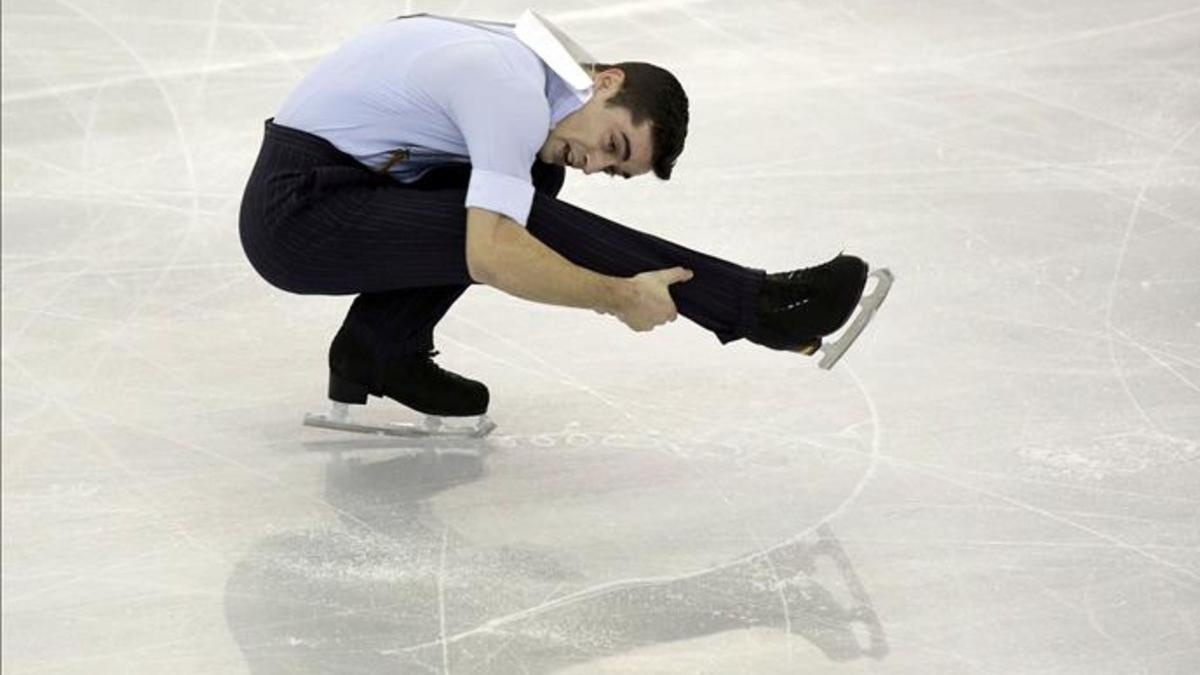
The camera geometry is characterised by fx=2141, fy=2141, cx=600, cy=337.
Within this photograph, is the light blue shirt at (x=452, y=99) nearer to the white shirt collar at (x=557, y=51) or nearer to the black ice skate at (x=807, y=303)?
the white shirt collar at (x=557, y=51)

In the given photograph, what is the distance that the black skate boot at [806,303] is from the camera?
339 centimetres

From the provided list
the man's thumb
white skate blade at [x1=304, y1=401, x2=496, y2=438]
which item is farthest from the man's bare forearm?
white skate blade at [x1=304, y1=401, x2=496, y2=438]

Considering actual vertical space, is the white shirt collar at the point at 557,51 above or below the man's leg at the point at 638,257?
above

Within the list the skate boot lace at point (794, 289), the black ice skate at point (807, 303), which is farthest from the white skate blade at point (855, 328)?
the skate boot lace at point (794, 289)

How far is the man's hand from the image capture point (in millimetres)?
3287

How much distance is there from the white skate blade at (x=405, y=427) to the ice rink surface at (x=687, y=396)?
29mm

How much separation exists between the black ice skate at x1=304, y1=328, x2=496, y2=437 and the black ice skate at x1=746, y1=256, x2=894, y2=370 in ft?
1.87

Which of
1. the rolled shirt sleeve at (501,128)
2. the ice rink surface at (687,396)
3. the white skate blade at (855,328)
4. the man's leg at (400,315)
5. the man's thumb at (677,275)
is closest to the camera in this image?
the ice rink surface at (687,396)

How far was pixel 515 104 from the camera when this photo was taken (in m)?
3.20

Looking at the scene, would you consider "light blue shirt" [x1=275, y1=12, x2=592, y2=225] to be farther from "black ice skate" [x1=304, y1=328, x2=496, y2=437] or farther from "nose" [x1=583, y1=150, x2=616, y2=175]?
"black ice skate" [x1=304, y1=328, x2=496, y2=437]

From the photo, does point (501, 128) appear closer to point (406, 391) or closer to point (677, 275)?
point (677, 275)

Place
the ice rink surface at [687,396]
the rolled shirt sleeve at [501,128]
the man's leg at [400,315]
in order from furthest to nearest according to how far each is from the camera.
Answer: the man's leg at [400,315] → the rolled shirt sleeve at [501,128] → the ice rink surface at [687,396]

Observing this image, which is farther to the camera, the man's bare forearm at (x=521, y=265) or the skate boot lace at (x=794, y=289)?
the skate boot lace at (x=794, y=289)

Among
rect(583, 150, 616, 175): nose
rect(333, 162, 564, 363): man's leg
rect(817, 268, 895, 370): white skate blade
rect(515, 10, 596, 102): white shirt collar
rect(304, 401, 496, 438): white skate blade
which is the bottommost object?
rect(304, 401, 496, 438): white skate blade
